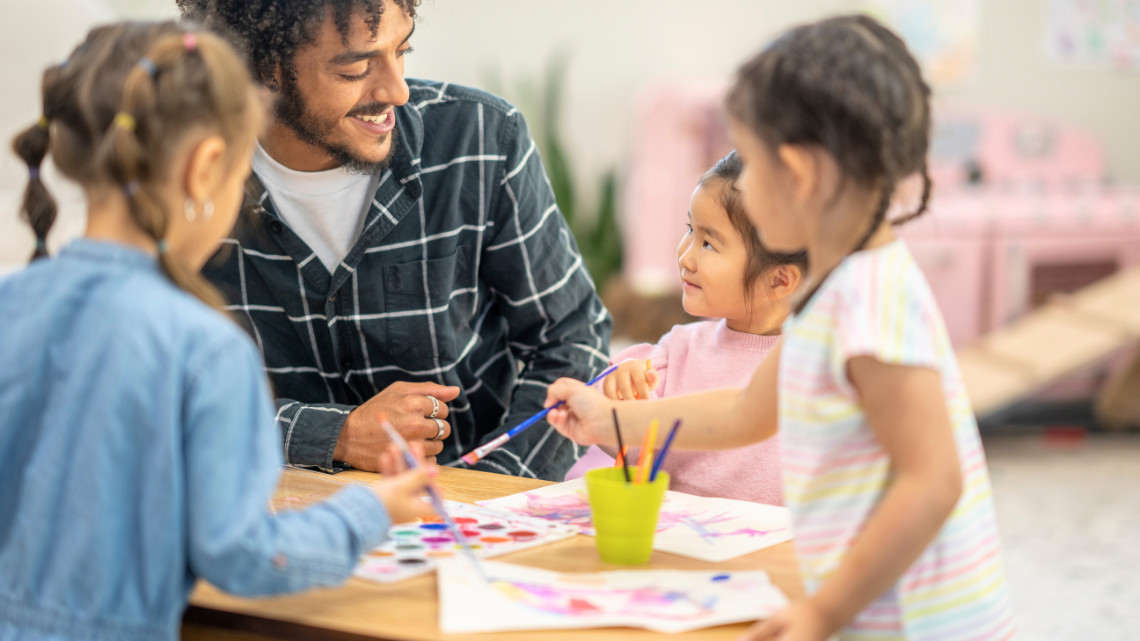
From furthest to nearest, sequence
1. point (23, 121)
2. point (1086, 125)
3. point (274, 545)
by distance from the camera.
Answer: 1. point (1086, 125)
2. point (23, 121)
3. point (274, 545)

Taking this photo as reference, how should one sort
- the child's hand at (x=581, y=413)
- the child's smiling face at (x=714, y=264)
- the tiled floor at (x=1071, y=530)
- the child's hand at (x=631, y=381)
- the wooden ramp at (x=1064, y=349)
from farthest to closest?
the wooden ramp at (x=1064, y=349), the tiled floor at (x=1071, y=530), the child's smiling face at (x=714, y=264), the child's hand at (x=631, y=381), the child's hand at (x=581, y=413)

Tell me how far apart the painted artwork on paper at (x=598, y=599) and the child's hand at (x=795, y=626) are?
6cm

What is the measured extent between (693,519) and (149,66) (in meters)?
0.66

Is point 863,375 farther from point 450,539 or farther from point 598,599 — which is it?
point 450,539

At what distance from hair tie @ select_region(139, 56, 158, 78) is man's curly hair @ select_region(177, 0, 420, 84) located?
25.1 inches

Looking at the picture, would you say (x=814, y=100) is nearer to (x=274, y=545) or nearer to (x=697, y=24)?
(x=274, y=545)

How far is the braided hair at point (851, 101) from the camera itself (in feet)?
2.60

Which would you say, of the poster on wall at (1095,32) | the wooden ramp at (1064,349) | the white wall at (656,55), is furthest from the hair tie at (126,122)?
the poster on wall at (1095,32)

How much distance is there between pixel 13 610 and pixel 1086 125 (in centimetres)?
448

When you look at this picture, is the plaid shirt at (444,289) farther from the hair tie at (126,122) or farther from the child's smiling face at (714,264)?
the hair tie at (126,122)

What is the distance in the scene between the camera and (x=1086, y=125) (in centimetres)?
435

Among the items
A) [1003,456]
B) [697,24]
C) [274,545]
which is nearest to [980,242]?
[1003,456]

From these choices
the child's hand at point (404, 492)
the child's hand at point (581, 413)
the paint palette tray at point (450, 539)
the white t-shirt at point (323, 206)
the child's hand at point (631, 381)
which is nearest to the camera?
the child's hand at point (404, 492)

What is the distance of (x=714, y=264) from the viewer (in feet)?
4.48
